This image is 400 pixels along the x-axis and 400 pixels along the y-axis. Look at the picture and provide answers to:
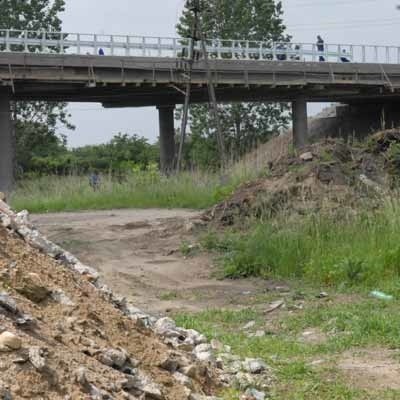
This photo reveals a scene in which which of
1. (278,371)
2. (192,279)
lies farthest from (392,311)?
(192,279)

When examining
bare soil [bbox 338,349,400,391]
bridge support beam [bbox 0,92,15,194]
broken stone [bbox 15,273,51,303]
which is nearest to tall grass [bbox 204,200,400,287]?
bare soil [bbox 338,349,400,391]

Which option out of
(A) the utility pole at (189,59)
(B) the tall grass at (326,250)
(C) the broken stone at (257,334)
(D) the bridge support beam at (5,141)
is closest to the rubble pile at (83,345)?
(C) the broken stone at (257,334)

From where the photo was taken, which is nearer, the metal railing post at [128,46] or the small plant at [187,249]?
the small plant at [187,249]

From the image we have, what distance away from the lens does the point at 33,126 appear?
5147cm

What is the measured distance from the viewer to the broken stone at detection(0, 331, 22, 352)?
387 centimetres

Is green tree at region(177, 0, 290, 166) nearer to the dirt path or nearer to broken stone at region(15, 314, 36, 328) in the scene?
the dirt path

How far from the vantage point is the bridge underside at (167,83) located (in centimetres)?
3491

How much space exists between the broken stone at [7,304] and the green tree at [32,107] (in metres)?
47.2

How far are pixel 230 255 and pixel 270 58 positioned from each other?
1323 inches

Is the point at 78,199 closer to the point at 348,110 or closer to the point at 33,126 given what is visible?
the point at 33,126

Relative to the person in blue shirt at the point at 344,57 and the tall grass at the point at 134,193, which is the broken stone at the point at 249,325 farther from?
the person in blue shirt at the point at 344,57

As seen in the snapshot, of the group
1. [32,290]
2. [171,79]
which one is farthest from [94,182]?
[32,290]

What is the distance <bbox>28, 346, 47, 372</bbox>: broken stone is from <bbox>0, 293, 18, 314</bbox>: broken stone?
1.30 ft

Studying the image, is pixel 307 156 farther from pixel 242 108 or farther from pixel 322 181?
pixel 242 108
